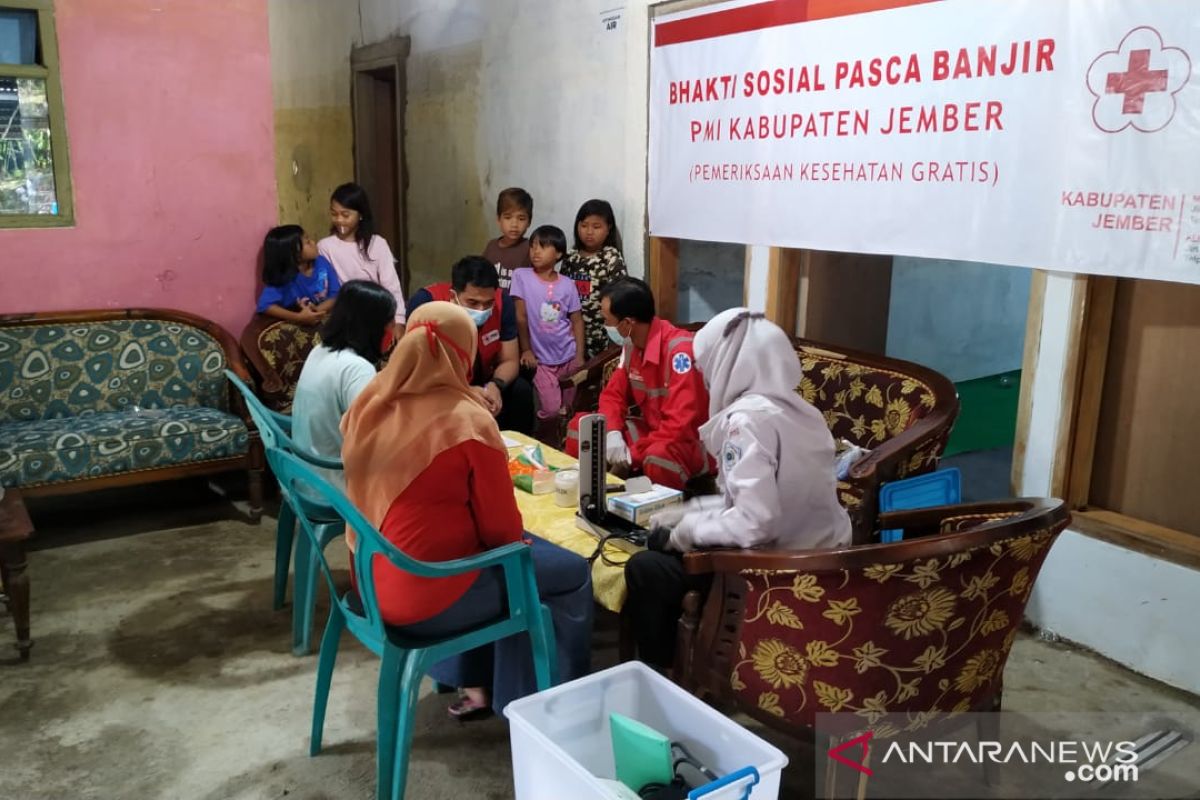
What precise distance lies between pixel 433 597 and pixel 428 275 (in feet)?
14.8

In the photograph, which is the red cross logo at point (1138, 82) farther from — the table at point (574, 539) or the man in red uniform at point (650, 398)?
the table at point (574, 539)

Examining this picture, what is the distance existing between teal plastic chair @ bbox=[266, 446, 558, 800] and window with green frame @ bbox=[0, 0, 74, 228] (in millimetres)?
2776

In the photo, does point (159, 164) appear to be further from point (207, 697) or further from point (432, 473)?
point (432, 473)

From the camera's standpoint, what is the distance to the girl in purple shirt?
4324 mm

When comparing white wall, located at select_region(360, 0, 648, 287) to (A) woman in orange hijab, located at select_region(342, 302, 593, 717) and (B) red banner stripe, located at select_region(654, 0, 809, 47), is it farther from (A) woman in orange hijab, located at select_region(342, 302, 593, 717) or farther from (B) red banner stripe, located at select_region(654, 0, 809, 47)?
(A) woman in orange hijab, located at select_region(342, 302, 593, 717)

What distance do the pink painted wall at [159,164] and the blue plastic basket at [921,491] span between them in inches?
133

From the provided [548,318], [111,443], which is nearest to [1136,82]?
[548,318]

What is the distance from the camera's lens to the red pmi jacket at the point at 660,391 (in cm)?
309

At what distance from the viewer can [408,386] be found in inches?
81.1

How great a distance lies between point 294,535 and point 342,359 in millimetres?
917

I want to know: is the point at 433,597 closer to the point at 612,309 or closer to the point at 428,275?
the point at 612,309

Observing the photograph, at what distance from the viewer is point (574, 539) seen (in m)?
2.45

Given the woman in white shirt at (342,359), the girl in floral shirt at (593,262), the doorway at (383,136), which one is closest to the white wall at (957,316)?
the girl in floral shirt at (593,262)

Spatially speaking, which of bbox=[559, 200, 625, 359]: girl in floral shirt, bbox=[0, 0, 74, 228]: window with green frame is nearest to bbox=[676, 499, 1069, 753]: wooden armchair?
bbox=[559, 200, 625, 359]: girl in floral shirt
